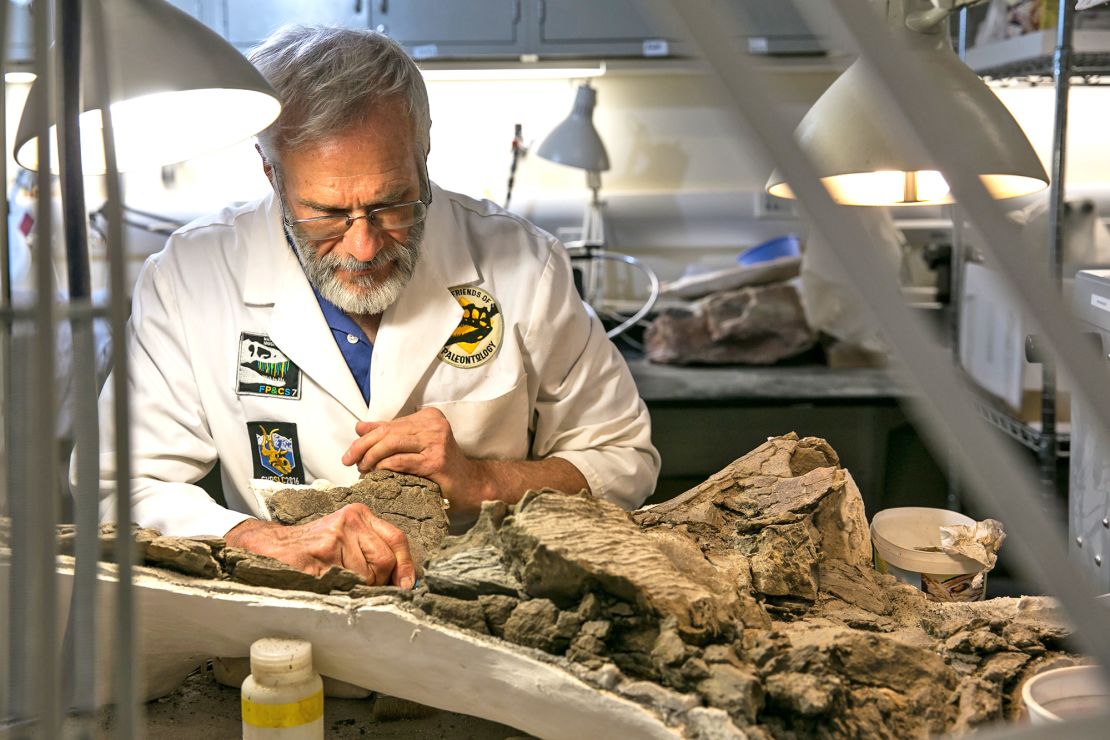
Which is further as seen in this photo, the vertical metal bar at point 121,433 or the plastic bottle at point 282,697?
the plastic bottle at point 282,697

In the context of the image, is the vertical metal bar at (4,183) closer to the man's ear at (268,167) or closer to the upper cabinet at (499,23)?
the man's ear at (268,167)

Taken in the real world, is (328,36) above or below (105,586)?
above

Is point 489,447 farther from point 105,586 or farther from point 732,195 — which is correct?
point 732,195

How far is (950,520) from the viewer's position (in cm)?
136

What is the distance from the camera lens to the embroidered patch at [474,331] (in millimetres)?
1634

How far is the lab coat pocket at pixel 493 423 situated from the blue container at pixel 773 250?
217cm

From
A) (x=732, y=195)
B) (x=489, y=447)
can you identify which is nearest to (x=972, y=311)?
(x=732, y=195)

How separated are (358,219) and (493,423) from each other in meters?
0.39

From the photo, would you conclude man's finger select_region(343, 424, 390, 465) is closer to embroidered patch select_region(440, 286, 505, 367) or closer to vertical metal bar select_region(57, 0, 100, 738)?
embroidered patch select_region(440, 286, 505, 367)

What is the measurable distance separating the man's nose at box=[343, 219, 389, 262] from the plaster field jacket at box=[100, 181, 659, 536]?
12 centimetres

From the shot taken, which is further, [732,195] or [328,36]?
[732,195]

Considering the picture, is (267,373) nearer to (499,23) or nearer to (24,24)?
(24,24)

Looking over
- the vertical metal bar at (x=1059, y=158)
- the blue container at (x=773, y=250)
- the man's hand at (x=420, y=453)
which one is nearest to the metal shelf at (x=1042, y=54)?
the vertical metal bar at (x=1059, y=158)

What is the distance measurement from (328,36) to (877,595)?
1076 mm
